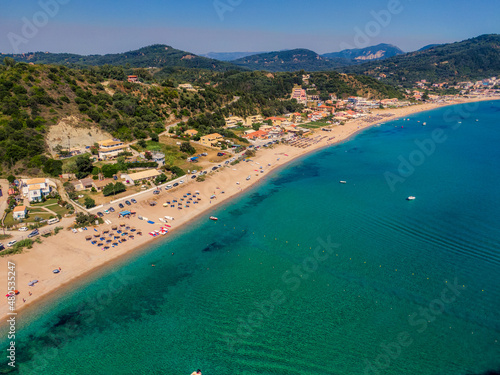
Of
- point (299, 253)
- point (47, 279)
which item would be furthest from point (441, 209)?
point (47, 279)

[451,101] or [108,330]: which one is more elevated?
[451,101]

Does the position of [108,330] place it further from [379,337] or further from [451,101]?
[451,101]

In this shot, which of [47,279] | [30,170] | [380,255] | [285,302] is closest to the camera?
[285,302]

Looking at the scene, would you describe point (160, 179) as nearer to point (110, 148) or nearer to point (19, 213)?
point (110, 148)

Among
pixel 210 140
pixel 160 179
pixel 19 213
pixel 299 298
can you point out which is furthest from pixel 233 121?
pixel 299 298

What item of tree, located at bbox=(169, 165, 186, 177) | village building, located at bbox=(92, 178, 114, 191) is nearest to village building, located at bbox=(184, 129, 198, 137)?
tree, located at bbox=(169, 165, 186, 177)

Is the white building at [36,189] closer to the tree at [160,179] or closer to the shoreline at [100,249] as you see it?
the shoreline at [100,249]
